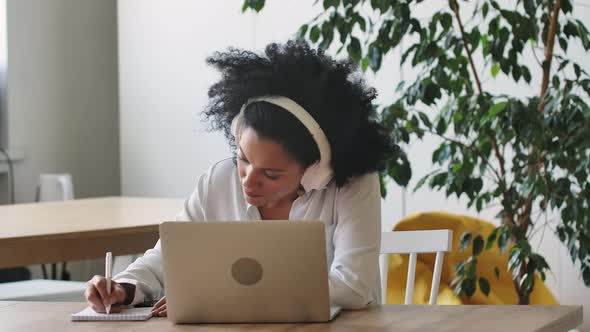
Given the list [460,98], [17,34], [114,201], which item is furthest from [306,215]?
[17,34]

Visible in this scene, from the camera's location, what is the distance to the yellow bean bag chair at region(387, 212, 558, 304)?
3.51 meters

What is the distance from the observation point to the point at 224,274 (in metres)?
1.71

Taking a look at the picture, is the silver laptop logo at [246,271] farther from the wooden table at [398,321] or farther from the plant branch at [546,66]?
the plant branch at [546,66]

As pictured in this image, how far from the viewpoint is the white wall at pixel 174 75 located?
475 cm

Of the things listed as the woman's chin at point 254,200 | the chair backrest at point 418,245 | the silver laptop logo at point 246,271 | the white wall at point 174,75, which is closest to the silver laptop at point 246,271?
the silver laptop logo at point 246,271

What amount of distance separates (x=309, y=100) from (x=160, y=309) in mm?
491

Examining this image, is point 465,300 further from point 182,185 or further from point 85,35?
point 85,35

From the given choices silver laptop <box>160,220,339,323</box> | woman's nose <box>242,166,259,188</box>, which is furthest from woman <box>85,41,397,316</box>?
silver laptop <box>160,220,339,323</box>

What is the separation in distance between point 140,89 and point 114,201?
57.4 inches

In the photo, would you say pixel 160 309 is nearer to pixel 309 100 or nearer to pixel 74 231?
pixel 309 100

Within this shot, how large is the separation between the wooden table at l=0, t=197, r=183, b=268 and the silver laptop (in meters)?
1.26

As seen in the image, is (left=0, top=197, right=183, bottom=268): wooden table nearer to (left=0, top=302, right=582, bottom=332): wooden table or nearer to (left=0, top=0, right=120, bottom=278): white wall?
(left=0, top=302, right=582, bottom=332): wooden table

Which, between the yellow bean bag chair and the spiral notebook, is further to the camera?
the yellow bean bag chair

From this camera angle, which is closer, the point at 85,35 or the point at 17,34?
the point at 17,34
